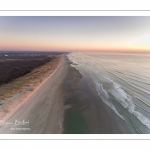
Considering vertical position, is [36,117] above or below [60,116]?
above

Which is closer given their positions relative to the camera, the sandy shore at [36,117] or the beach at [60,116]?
the sandy shore at [36,117]

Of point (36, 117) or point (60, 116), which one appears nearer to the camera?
point (36, 117)

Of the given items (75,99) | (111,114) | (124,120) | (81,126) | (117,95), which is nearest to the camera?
(81,126)

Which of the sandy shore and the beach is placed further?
the beach
